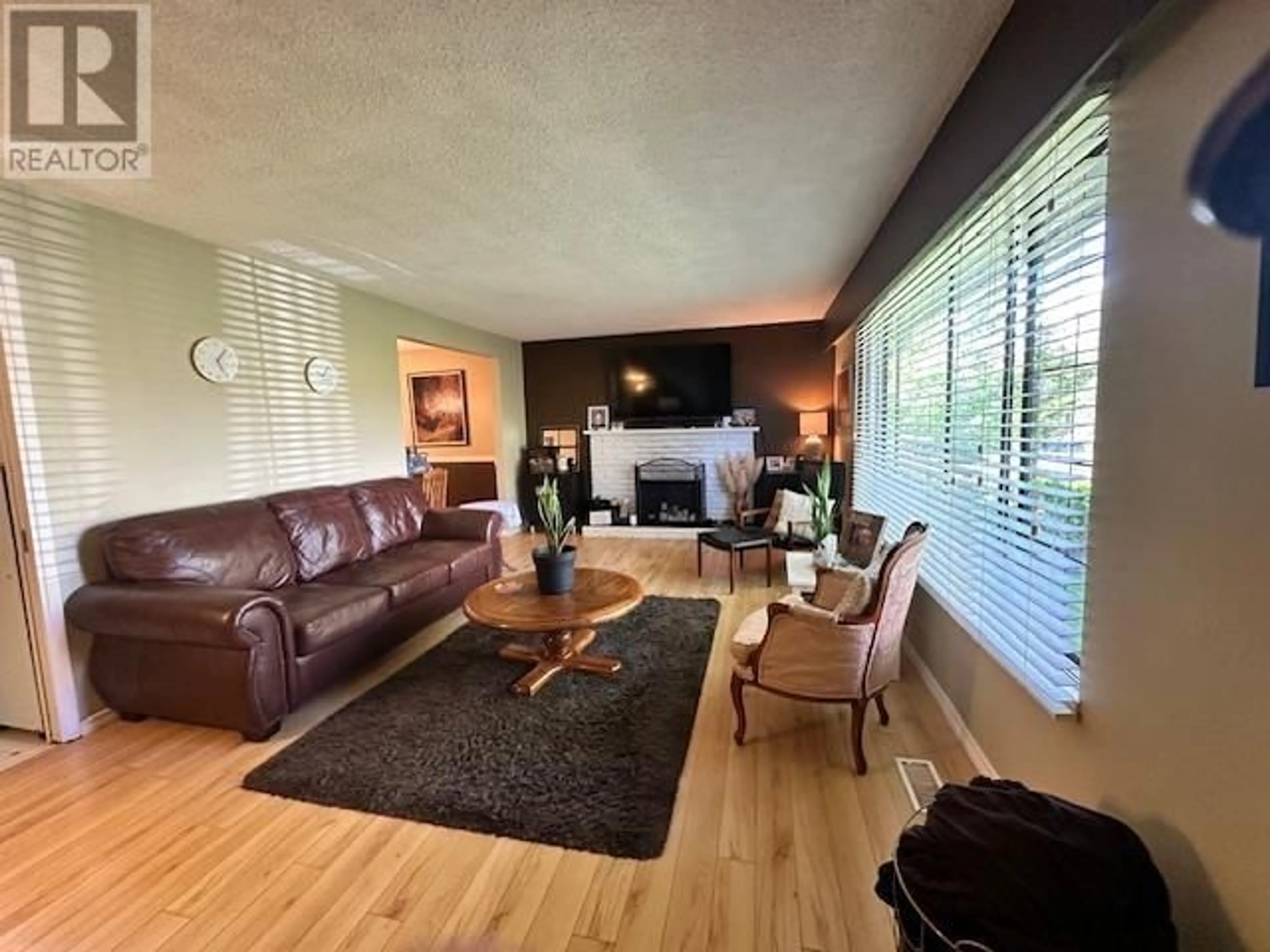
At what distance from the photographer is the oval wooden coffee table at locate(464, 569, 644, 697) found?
104 inches

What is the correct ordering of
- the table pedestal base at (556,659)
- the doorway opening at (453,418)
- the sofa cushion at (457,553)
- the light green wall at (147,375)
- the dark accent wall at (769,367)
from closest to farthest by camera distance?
1. the light green wall at (147,375)
2. the table pedestal base at (556,659)
3. the sofa cushion at (457,553)
4. the dark accent wall at (769,367)
5. the doorway opening at (453,418)

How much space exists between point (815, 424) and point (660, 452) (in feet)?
5.90

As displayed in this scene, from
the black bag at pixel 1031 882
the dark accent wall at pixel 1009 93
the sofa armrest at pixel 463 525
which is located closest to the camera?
the black bag at pixel 1031 882

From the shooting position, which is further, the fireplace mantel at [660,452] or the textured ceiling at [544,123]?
the fireplace mantel at [660,452]

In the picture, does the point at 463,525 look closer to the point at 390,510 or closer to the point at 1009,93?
the point at 390,510

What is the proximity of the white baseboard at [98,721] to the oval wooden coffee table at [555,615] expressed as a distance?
5.38 ft

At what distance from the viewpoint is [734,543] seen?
4363 mm

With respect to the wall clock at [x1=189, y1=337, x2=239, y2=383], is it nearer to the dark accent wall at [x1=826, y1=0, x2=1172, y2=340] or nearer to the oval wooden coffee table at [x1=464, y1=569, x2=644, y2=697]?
the oval wooden coffee table at [x1=464, y1=569, x2=644, y2=697]

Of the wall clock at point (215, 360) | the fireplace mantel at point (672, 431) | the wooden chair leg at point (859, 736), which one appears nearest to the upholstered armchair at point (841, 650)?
the wooden chair leg at point (859, 736)

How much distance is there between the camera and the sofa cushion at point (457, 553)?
3.77 metres

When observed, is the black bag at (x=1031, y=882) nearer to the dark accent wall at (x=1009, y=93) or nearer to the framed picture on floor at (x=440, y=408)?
the dark accent wall at (x=1009, y=93)

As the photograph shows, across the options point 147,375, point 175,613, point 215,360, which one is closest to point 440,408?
point 215,360

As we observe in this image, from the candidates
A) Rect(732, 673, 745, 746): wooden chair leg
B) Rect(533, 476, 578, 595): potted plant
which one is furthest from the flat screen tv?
Rect(732, 673, 745, 746): wooden chair leg

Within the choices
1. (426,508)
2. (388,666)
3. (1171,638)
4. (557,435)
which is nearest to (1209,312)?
(1171,638)
